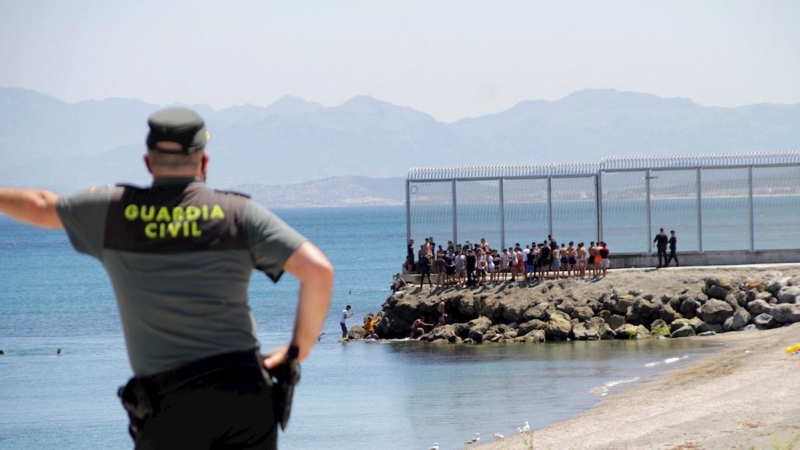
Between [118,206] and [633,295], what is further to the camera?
[633,295]

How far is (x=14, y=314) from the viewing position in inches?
2518

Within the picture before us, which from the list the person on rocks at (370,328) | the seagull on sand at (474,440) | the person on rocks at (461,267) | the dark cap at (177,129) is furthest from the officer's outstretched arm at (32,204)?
the person on rocks at (370,328)

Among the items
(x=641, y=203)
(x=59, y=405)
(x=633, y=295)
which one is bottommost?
(x=59, y=405)

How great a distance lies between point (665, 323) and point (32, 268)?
322 feet

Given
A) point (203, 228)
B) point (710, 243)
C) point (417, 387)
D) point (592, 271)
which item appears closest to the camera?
point (203, 228)

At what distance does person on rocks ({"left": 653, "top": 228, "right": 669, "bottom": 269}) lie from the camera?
1375 inches

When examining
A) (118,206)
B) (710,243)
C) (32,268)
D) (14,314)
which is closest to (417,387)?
(710,243)

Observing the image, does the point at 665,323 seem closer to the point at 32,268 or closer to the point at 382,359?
the point at 382,359

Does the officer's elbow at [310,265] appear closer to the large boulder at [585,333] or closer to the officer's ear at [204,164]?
the officer's ear at [204,164]

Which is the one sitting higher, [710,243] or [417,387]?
[710,243]

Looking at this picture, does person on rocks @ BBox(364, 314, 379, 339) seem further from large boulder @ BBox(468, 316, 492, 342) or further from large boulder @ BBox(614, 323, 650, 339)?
large boulder @ BBox(614, 323, 650, 339)

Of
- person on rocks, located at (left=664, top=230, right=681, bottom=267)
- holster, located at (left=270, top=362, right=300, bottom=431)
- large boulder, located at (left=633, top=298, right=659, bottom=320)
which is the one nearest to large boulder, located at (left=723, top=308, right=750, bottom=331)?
large boulder, located at (left=633, top=298, right=659, bottom=320)

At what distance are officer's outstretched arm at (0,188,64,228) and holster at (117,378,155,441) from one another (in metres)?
0.62

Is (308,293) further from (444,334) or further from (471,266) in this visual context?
(471,266)
